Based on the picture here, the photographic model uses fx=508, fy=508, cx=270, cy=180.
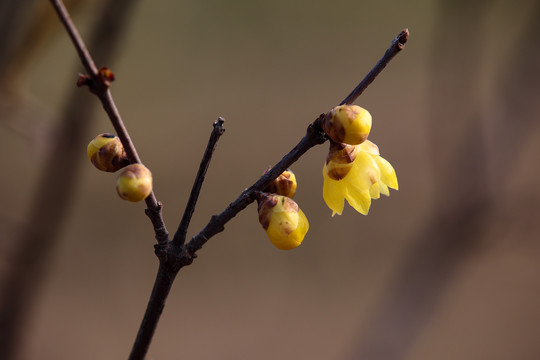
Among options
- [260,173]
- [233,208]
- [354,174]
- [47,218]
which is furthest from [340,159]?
[260,173]

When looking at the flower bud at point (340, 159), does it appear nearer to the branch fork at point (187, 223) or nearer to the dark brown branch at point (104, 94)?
the branch fork at point (187, 223)

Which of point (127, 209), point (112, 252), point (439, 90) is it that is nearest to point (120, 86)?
point (127, 209)

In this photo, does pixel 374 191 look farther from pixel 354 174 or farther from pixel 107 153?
pixel 107 153

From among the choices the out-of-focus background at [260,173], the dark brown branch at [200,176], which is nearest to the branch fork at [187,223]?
the dark brown branch at [200,176]

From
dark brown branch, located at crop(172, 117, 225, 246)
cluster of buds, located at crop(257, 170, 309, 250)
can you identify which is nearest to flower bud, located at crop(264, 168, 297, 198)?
cluster of buds, located at crop(257, 170, 309, 250)

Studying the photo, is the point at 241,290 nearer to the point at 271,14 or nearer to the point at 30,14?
the point at 30,14
